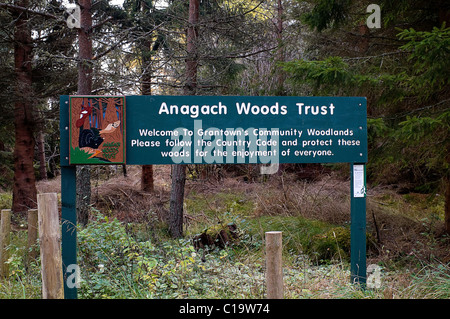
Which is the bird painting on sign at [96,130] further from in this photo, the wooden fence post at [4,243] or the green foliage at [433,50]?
the green foliage at [433,50]

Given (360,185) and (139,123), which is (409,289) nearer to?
(360,185)

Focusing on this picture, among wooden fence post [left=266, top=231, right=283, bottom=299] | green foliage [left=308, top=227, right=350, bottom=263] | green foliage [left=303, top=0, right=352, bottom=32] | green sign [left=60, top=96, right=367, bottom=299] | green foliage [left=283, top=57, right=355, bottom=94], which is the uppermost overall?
green foliage [left=303, top=0, right=352, bottom=32]

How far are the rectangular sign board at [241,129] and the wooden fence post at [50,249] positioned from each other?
0.85 metres

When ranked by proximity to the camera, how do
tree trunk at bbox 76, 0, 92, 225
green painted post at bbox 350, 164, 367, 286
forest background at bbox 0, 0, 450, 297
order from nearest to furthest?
green painted post at bbox 350, 164, 367, 286 < forest background at bbox 0, 0, 450, 297 < tree trunk at bbox 76, 0, 92, 225

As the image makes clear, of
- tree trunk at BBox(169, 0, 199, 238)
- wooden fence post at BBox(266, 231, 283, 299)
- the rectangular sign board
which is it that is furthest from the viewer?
tree trunk at BBox(169, 0, 199, 238)

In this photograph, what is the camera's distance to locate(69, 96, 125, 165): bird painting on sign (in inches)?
148

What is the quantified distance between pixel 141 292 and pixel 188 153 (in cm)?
147

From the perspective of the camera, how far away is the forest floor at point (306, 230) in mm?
4016

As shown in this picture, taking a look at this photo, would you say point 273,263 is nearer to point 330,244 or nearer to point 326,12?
point 330,244

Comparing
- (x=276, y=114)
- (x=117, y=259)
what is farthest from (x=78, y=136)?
(x=276, y=114)

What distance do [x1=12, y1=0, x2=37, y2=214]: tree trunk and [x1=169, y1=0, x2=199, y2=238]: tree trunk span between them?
14.8ft

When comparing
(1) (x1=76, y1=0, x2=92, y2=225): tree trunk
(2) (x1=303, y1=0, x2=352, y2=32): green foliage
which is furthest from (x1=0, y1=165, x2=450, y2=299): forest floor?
(2) (x1=303, y1=0, x2=352, y2=32): green foliage

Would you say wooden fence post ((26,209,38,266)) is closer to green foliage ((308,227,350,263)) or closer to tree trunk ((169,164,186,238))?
green foliage ((308,227,350,263))
